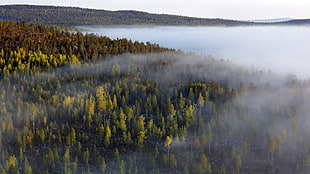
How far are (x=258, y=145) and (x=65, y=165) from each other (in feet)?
245

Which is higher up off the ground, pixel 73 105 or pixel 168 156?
pixel 73 105

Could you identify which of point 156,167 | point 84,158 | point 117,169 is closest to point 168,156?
point 156,167

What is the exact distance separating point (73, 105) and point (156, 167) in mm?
54711

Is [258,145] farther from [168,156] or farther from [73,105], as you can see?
[73,105]

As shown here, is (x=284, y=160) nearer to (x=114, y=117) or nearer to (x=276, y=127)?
(x=276, y=127)

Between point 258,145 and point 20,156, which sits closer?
point 20,156

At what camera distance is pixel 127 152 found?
117m

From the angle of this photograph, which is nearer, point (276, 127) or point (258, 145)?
point (258, 145)

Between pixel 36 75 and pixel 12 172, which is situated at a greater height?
pixel 36 75

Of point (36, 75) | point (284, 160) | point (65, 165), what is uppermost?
point (36, 75)

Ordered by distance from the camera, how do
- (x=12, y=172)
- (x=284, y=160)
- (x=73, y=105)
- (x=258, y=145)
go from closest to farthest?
(x=12, y=172)
(x=284, y=160)
(x=258, y=145)
(x=73, y=105)

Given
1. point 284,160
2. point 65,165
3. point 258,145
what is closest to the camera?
point 65,165

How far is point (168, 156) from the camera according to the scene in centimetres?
11562

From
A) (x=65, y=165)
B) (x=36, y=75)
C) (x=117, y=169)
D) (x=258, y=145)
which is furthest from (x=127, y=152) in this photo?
(x=36, y=75)
